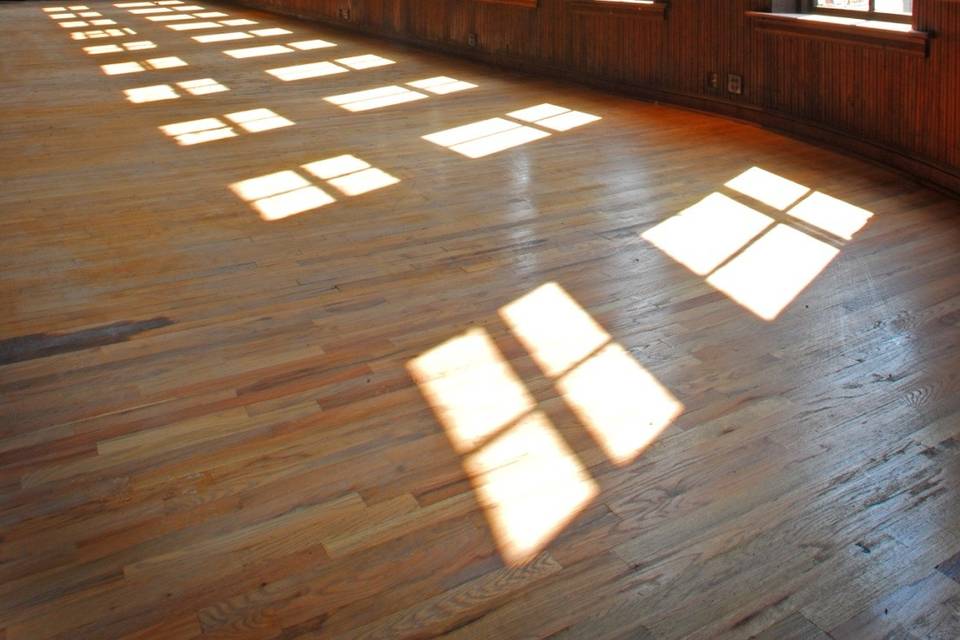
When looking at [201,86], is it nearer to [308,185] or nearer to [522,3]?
[522,3]

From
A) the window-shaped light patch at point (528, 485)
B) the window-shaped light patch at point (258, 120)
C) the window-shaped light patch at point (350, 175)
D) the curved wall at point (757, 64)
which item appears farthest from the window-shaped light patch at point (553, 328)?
the window-shaped light patch at point (258, 120)

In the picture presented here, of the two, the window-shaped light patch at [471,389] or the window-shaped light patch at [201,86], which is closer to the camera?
the window-shaped light patch at [471,389]

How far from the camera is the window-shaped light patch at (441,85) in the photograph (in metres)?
7.55

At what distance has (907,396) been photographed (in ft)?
8.82

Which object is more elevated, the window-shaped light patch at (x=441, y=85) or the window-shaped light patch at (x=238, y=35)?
the window-shaped light patch at (x=238, y=35)

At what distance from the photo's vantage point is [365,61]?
9.05 metres

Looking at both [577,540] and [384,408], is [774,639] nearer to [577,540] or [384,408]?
[577,540]

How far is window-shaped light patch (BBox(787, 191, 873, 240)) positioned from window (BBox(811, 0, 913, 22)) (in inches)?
42.7

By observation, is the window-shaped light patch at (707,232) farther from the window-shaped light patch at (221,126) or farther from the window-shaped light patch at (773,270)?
the window-shaped light patch at (221,126)

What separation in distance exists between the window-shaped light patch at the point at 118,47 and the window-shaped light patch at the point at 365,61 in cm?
242

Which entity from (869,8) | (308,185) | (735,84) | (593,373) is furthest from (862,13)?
(593,373)

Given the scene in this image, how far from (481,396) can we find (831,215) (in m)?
2.14

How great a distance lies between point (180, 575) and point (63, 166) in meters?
4.01

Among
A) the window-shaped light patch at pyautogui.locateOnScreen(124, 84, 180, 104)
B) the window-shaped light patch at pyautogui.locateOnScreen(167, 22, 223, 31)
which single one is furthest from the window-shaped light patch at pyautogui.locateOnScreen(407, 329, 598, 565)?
the window-shaped light patch at pyautogui.locateOnScreen(167, 22, 223, 31)
